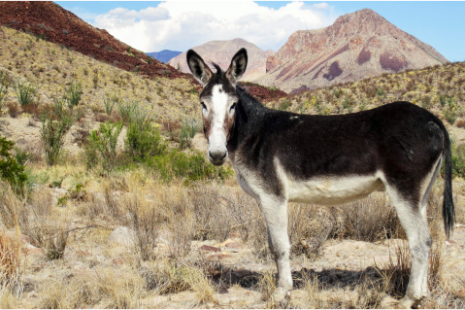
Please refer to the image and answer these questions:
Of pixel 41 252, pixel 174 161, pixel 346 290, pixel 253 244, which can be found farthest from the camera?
pixel 174 161

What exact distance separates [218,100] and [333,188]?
1508mm

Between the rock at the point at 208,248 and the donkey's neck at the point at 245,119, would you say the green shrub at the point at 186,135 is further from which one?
the donkey's neck at the point at 245,119

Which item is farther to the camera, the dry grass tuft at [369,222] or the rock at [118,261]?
the dry grass tuft at [369,222]

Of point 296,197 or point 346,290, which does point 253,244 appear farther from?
point 296,197

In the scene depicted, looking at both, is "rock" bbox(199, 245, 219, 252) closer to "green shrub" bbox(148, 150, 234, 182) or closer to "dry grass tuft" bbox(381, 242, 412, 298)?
"dry grass tuft" bbox(381, 242, 412, 298)

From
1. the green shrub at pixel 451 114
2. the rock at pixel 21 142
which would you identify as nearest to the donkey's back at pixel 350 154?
the rock at pixel 21 142

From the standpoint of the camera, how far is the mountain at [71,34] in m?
37.9

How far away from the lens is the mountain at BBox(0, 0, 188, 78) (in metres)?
37.9

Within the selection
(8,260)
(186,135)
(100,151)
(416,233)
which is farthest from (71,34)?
(416,233)

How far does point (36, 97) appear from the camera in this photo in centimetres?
2066

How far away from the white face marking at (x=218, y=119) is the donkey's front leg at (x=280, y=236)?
853 millimetres

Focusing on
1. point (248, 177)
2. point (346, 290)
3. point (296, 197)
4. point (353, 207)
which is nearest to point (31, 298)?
point (248, 177)

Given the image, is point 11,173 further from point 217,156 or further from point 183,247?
point 217,156

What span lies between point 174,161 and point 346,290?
7448 millimetres
